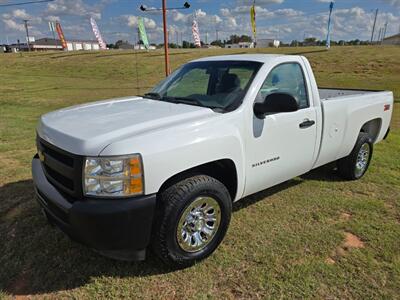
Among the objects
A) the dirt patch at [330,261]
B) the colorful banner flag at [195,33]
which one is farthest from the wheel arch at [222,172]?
the colorful banner flag at [195,33]

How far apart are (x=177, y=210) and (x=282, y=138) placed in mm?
1468

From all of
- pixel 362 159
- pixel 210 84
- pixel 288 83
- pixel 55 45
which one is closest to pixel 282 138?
pixel 288 83

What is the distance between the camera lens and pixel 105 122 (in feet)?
9.44

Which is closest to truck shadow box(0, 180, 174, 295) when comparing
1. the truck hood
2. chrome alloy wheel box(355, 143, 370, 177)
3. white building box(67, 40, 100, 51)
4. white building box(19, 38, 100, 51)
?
the truck hood

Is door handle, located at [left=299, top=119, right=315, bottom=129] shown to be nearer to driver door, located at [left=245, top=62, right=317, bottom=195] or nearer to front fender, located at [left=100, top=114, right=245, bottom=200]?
driver door, located at [left=245, top=62, right=317, bottom=195]

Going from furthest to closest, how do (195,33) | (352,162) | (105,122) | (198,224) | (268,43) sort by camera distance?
(268,43) → (195,33) → (352,162) → (198,224) → (105,122)

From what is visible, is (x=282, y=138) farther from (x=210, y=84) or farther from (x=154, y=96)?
(x=154, y=96)

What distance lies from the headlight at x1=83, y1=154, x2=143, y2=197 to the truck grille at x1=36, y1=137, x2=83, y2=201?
8cm

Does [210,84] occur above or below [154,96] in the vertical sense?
above

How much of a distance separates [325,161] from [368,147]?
3.90 feet

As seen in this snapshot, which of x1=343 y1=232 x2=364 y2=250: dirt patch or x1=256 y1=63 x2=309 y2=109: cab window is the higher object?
x1=256 y1=63 x2=309 y2=109: cab window

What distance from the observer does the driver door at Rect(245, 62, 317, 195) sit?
3.32 meters

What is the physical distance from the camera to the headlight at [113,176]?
2.43 metres

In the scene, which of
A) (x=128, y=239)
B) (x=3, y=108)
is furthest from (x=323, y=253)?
(x=3, y=108)
